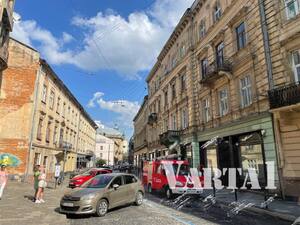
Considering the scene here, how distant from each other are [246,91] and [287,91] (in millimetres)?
4115

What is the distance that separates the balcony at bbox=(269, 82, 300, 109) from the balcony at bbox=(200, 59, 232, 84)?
16.9 feet

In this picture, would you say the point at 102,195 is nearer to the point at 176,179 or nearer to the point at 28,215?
the point at 28,215

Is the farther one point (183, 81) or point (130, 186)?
point (183, 81)

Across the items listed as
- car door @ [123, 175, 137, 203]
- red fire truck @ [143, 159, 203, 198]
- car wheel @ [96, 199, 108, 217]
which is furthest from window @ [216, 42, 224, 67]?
car wheel @ [96, 199, 108, 217]

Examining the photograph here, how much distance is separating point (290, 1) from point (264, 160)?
8.70 metres

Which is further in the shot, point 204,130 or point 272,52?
point 204,130

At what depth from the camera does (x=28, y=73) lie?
2522 centimetres

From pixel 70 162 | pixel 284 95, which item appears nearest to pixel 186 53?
pixel 284 95

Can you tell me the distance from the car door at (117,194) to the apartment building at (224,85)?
8134 millimetres

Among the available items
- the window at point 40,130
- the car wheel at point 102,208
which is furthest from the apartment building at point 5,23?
the car wheel at point 102,208

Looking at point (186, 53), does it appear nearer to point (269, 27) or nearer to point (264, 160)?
point (269, 27)

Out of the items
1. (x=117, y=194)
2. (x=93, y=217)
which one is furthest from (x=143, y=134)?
(x=93, y=217)

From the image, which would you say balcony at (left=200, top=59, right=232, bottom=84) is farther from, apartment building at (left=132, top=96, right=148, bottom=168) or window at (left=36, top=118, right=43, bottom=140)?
apartment building at (left=132, top=96, right=148, bottom=168)

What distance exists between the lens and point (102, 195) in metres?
9.84
